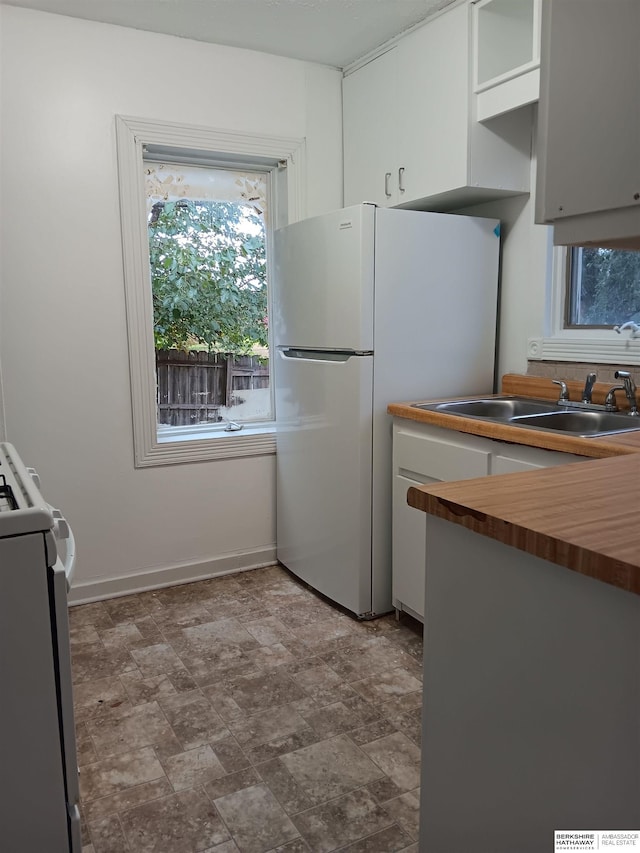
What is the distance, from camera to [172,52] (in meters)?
2.89

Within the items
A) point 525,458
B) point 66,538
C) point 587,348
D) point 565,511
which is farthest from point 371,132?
point 565,511

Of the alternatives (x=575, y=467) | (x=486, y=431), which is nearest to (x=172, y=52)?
(x=486, y=431)

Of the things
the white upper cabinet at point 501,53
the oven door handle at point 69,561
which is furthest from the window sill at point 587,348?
the oven door handle at point 69,561

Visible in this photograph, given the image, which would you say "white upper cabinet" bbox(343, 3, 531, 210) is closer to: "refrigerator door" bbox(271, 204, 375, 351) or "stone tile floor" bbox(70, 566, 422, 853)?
"refrigerator door" bbox(271, 204, 375, 351)

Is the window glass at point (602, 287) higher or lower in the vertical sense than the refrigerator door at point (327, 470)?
higher

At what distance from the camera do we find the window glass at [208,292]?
3135 mm

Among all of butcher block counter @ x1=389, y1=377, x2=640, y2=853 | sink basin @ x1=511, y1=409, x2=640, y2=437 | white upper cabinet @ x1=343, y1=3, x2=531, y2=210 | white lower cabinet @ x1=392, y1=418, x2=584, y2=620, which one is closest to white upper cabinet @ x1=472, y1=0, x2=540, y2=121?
white upper cabinet @ x1=343, y1=3, x2=531, y2=210

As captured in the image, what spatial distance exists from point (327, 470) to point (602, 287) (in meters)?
1.33

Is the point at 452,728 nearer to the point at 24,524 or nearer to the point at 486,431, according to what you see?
the point at 24,524

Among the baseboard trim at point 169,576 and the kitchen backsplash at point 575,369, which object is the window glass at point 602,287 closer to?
the kitchen backsplash at point 575,369

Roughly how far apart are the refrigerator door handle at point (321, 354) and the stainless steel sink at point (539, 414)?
312mm

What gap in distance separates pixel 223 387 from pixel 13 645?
86.4 inches

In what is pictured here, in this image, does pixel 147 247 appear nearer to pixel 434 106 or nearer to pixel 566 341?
pixel 434 106

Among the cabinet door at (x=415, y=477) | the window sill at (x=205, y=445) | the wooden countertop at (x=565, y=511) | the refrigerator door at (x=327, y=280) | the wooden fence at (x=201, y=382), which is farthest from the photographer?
the wooden fence at (x=201, y=382)
